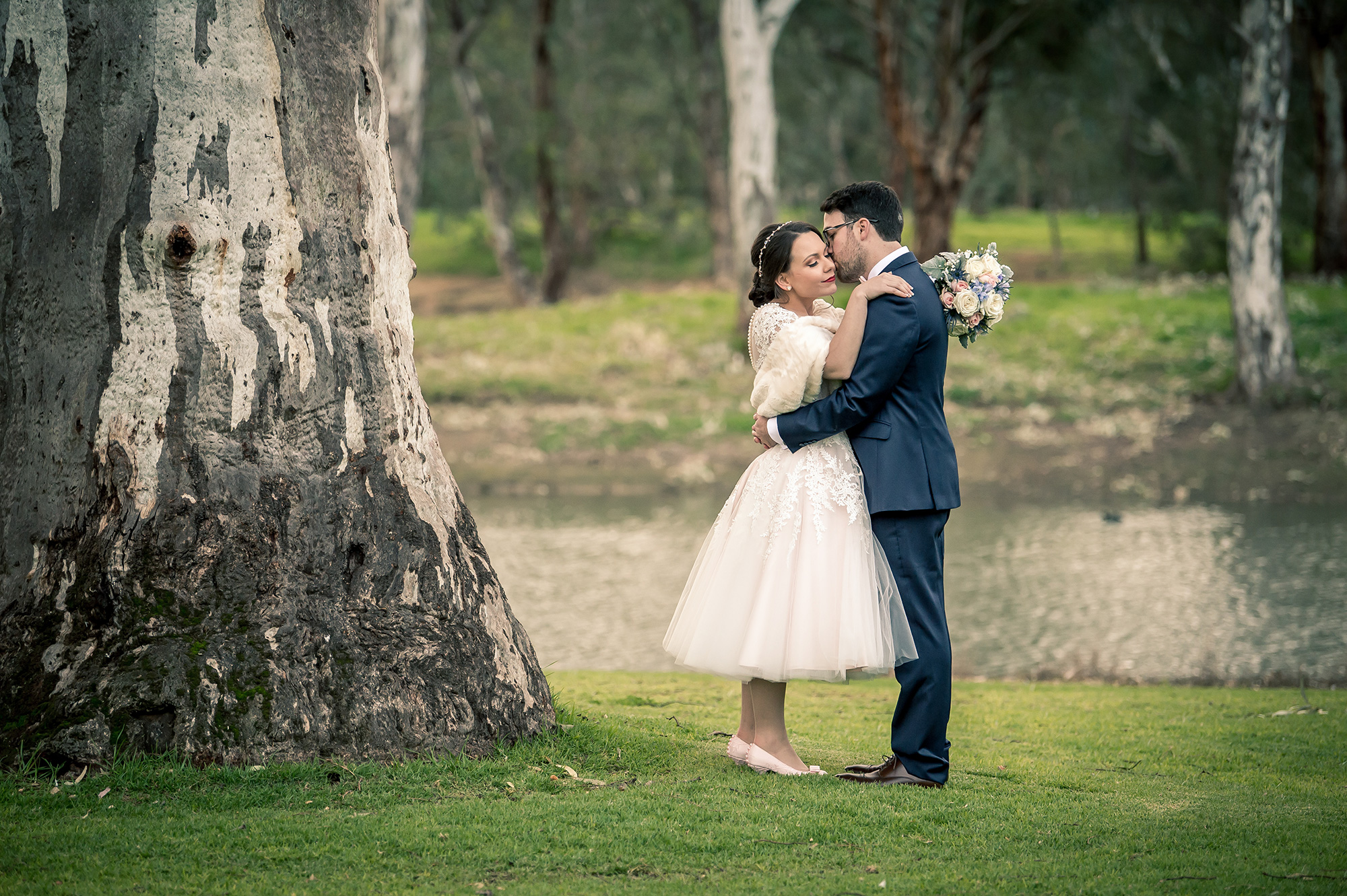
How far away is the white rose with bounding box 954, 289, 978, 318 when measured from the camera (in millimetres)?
4727

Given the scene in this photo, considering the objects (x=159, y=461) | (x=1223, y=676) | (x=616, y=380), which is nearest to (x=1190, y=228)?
(x=616, y=380)

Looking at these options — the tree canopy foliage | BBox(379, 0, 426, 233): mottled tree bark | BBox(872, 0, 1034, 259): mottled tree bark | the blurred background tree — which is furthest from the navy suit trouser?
the tree canopy foliage

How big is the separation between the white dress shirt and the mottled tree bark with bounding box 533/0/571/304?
22471 millimetres

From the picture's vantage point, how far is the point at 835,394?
457 cm

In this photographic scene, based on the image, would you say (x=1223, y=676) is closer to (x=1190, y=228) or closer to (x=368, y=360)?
(x=368, y=360)

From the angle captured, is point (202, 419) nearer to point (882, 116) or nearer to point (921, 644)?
point (921, 644)

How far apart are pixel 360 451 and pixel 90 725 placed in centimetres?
126

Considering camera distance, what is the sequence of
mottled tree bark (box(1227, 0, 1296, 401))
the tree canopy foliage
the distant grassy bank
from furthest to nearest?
the tree canopy foliage → mottled tree bark (box(1227, 0, 1296, 401)) → the distant grassy bank

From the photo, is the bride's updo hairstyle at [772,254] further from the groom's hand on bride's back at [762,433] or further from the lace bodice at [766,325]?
the groom's hand on bride's back at [762,433]

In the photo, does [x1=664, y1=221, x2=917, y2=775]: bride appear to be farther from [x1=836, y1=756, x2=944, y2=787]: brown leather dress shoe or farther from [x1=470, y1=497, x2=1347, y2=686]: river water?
[x1=470, y1=497, x2=1347, y2=686]: river water

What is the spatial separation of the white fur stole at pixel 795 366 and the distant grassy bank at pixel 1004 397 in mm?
10667

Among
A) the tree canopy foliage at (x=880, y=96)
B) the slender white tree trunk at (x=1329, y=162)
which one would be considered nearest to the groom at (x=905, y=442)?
the tree canopy foliage at (x=880, y=96)

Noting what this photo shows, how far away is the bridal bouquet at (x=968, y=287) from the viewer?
475 cm

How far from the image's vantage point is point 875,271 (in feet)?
15.4
